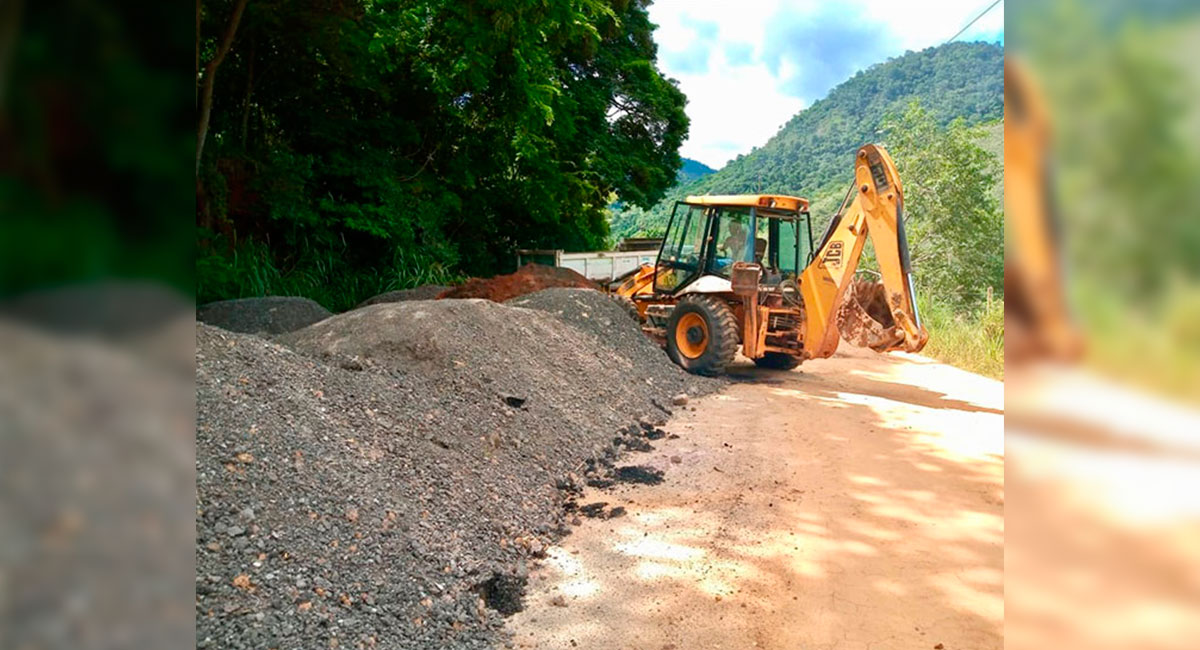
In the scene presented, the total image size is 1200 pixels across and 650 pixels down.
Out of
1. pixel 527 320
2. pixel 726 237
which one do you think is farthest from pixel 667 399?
pixel 726 237

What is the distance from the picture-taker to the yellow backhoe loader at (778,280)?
7758 mm

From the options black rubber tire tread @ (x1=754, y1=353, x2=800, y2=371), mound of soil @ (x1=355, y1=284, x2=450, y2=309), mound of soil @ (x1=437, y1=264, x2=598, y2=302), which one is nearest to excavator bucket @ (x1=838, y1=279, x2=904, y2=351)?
black rubber tire tread @ (x1=754, y1=353, x2=800, y2=371)

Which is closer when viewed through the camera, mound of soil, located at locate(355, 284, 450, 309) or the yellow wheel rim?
the yellow wheel rim

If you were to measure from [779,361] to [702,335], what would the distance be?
51.3 inches

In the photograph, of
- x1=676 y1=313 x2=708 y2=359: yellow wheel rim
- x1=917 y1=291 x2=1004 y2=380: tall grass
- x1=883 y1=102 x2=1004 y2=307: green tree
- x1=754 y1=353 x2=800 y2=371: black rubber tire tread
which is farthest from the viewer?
x1=883 y1=102 x2=1004 y2=307: green tree

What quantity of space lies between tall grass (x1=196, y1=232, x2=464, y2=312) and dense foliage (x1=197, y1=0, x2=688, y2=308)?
0.03 m

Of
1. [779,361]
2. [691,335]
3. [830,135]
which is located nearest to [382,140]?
[691,335]

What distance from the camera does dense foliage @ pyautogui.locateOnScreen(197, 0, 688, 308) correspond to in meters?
9.12

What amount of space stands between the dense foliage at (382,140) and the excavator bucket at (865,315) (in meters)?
4.50

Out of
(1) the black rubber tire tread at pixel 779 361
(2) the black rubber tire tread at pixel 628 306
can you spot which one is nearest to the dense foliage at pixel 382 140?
(2) the black rubber tire tread at pixel 628 306

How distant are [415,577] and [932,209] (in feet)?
49.8

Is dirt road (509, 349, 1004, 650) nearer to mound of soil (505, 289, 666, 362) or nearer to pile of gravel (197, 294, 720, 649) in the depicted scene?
pile of gravel (197, 294, 720, 649)
